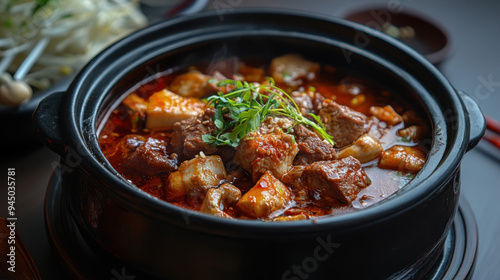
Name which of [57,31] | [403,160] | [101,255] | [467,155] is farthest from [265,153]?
[57,31]

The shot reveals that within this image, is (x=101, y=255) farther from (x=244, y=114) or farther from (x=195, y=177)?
(x=244, y=114)

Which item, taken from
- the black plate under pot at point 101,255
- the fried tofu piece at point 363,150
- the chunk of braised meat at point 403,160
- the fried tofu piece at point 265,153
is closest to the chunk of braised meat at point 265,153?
the fried tofu piece at point 265,153

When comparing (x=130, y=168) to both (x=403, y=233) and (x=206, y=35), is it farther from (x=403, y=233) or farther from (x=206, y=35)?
(x=403, y=233)

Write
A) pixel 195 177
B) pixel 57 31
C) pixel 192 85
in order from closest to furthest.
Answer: pixel 195 177 → pixel 192 85 → pixel 57 31

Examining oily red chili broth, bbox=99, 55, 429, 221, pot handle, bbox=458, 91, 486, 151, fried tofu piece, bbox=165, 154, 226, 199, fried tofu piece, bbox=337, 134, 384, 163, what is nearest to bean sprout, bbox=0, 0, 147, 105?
oily red chili broth, bbox=99, 55, 429, 221

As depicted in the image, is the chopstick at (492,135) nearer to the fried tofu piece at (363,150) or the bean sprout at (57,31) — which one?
the fried tofu piece at (363,150)

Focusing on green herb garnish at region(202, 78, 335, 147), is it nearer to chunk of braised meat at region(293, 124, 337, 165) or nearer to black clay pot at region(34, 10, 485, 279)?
chunk of braised meat at region(293, 124, 337, 165)
